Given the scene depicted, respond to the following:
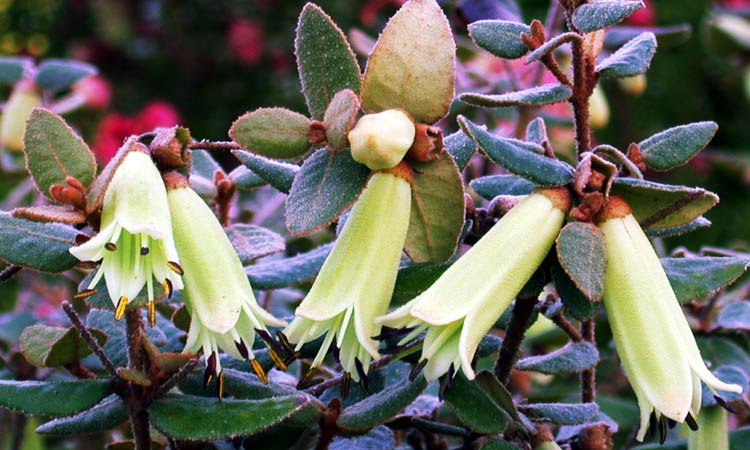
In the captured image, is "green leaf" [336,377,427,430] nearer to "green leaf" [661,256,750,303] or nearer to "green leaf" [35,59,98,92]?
"green leaf" [661,256,750,303]

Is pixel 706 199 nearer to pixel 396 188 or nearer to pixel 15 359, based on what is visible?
pixel 396 188

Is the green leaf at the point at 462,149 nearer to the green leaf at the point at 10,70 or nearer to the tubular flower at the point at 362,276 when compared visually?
the tubular flower at the point at 362,276

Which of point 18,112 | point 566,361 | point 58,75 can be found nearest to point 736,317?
point 566,361

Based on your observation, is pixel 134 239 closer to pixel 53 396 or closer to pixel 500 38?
pixel 53 396

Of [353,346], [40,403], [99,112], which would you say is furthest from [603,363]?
[99,112]

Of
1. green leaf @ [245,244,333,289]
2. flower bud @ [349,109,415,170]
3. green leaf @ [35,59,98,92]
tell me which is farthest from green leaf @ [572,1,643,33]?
green leaf @ [35,59,98,92]

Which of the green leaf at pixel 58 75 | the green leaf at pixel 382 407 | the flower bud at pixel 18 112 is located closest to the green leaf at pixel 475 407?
the green leaf at pixel 382 407
